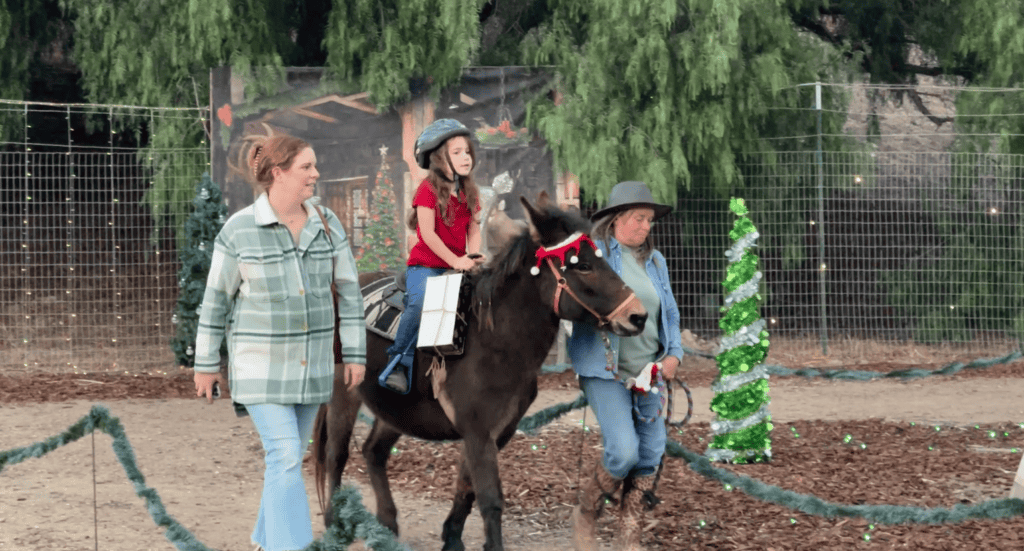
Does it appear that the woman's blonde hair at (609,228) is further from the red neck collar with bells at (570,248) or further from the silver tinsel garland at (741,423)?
the silver tinsel garland at (741,423)

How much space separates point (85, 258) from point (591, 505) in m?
10.3

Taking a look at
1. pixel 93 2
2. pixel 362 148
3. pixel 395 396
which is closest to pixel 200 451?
pixel 395 396

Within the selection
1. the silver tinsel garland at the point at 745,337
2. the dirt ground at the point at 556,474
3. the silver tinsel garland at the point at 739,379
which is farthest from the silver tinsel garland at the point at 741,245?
the dirt ground at the point at 556,474

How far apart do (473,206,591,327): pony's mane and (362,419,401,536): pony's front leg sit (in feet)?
3.66

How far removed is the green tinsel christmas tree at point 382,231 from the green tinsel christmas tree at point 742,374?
17.5 ft

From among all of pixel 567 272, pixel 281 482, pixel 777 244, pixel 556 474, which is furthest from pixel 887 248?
pixel 281 482

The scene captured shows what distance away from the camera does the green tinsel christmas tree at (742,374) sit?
790 centimetres

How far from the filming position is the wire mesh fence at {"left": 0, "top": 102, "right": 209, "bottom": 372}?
1339 centimetres

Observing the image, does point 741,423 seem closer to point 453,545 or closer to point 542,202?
point 453,545

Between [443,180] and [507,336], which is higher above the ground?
[443,180]

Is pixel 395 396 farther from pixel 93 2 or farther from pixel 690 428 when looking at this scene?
pixel 93 2

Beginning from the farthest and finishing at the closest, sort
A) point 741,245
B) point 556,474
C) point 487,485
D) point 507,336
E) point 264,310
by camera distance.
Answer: point 741,245, point 556,474, point 507,336, point 487,485, point 264,310

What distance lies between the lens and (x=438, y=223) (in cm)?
561

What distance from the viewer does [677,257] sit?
1387 cm
